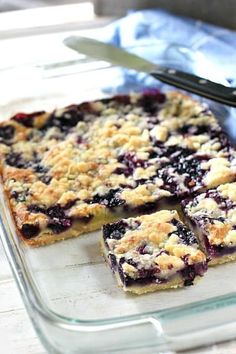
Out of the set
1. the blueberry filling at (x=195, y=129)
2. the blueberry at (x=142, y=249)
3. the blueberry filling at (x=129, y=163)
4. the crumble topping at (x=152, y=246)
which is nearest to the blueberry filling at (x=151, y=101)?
the blueberry filling at (x=195, y=129)

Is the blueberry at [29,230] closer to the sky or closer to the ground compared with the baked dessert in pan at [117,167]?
closer to the ground

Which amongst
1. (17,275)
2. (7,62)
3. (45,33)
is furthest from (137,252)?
(45,33)

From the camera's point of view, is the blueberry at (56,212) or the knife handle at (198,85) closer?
the blueberry at (56,212)

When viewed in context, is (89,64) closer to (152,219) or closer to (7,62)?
(7,62)

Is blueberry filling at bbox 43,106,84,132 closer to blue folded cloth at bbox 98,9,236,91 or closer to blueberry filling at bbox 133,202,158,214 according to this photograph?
blue folded cloth at bbox 98,9,236,91

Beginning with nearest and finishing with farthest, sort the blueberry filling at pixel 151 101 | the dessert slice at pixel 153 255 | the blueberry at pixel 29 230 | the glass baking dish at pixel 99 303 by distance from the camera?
the glass baking dish at pixel 99 303, the dessert slice at pixel 153 255, the blueberry at pixel 29 230, the blueberry filling at pixel 151 101

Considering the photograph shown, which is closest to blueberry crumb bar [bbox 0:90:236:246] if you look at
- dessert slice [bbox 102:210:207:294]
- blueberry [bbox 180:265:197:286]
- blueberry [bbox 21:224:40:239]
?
blueberry [bbox 21:224:40:239]

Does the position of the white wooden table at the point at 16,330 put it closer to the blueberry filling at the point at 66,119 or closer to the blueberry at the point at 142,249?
Answer: the blueberry at the point at 142,249
